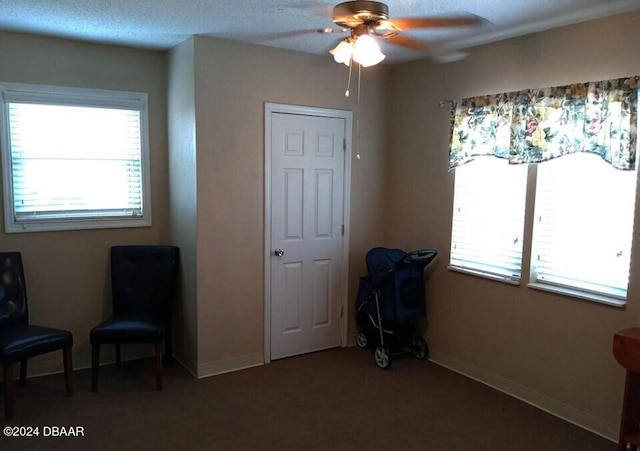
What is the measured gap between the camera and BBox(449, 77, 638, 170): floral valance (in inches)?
113

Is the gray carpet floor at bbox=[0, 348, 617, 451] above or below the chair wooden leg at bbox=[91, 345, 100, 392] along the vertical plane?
below

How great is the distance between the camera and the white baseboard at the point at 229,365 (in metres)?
3.86

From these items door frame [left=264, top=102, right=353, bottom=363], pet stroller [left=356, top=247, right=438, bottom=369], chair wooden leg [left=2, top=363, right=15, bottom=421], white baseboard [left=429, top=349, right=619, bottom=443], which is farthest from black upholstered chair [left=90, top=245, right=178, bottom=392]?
white baseboard [left=429, top=349, right=619, bottom=443]

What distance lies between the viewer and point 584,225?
3150mm

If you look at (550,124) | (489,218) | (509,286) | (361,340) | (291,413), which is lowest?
(291,413)

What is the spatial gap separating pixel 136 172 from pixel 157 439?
2.12 metres

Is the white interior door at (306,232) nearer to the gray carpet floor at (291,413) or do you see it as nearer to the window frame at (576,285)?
the gray carpet floor at (291,413)

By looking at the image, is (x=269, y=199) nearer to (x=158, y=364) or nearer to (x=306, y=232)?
(x=306, y=232)

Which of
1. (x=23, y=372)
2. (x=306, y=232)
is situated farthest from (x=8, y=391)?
(x=306, y=232)

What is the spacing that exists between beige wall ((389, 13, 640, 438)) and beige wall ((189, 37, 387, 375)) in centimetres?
82

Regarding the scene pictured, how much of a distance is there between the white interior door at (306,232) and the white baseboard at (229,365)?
169 mm

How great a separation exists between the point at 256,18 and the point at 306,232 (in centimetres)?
174

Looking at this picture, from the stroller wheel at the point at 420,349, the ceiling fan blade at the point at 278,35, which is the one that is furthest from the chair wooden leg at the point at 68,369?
the stroller wheel at the point at 420,349

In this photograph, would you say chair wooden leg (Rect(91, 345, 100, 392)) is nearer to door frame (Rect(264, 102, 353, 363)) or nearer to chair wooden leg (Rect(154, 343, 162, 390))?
chair wooden leg (Rect(154, 343, 162, 390))
